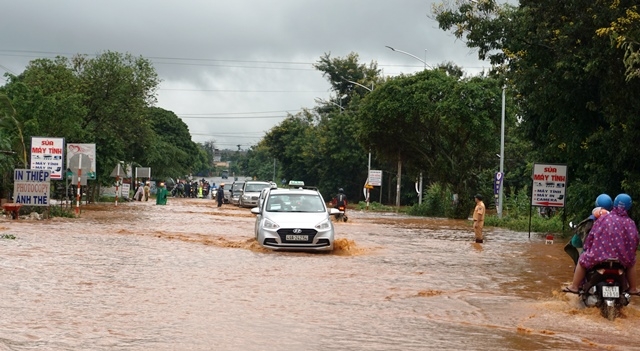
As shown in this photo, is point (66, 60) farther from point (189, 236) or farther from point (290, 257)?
point (290, 257)

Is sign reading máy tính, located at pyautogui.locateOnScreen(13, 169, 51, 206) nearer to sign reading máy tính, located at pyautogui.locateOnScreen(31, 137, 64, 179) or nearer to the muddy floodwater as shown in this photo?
sign reading máy tính, located at pyautogui.locateOnScreen(31, 137, 64, 179)

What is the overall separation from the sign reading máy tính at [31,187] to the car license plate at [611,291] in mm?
22758

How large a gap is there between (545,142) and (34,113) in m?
26.1

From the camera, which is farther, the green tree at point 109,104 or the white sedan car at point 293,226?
the green tree at point 109,104

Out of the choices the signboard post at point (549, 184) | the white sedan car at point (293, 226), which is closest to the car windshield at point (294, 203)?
the white sedan car at point (293, 226)

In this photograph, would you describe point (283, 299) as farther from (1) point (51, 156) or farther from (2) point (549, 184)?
(1) point (51, 156)

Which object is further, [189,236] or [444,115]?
[444,115]

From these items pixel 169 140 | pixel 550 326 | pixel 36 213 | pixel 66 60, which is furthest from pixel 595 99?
pixel 169 140

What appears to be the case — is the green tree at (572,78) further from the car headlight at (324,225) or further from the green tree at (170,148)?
the green tree at (170,148)

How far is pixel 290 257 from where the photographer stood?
65.7 feet

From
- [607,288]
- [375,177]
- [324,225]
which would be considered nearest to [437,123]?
[375,177]

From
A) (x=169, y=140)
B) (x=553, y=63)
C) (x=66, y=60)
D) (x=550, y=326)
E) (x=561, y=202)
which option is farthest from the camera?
(x=169, y=140)

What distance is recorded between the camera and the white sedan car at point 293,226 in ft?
68.3

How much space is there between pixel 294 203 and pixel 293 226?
1.53 metres
